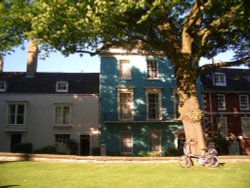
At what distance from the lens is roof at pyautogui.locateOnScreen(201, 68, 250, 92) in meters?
33.8

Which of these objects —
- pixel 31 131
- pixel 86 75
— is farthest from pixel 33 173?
pixel 86 75

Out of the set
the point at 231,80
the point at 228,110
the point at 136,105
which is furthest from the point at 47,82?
the point at 231,80

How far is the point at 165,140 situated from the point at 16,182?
70.1 ft

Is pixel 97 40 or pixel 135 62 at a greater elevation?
pixel 135 62

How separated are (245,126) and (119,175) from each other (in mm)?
24446

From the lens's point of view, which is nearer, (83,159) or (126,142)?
(83,159)

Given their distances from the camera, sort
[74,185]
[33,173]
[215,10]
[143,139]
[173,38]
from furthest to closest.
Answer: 1. [143,139]
2. [173,38]
3. [215,10]
4. [33,173]
5. [74,185]

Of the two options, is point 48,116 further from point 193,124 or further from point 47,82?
point 193,124

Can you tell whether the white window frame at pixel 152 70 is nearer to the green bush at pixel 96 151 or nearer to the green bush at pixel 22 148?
the green bush at pixel 96 151

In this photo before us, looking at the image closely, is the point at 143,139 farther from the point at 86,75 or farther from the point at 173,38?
the point at 173,38

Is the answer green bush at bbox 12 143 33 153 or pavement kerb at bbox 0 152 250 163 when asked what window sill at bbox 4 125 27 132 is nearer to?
green bush at bbox 12 143 33 153

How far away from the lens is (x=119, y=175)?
12.5m

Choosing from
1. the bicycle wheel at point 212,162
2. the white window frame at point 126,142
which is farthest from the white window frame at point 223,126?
the bicycle wheel at point 212,162

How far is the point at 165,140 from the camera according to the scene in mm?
30438
